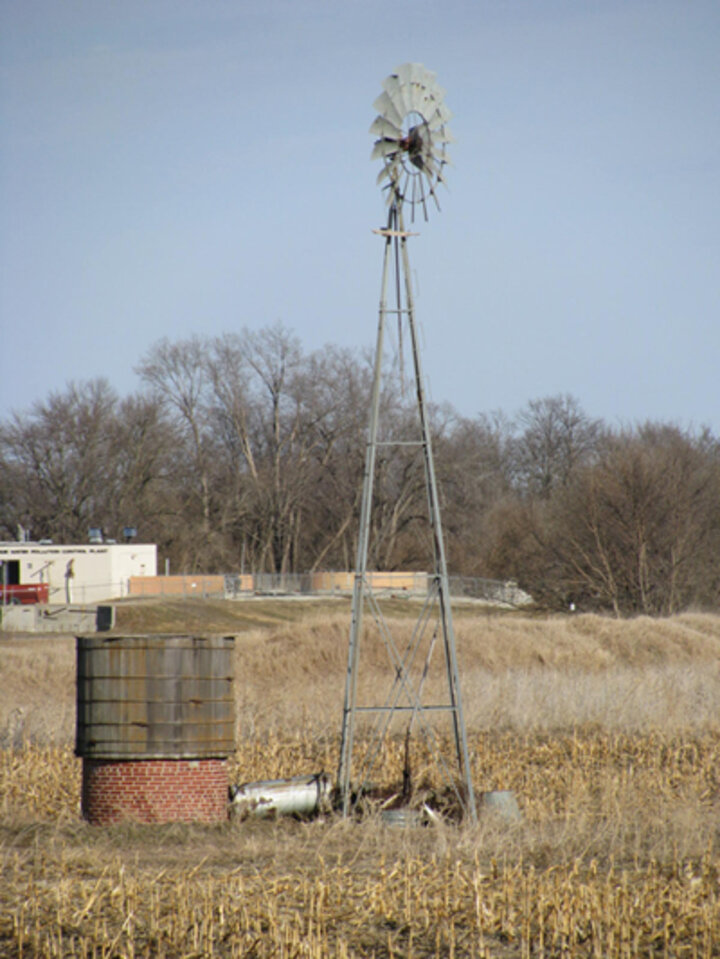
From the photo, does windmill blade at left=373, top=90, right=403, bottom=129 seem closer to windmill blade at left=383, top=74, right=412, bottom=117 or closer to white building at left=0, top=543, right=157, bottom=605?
windmill blade at left=383, top=74, right=412, bottom=117

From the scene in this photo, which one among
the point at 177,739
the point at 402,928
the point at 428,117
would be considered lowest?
the point at 402,928

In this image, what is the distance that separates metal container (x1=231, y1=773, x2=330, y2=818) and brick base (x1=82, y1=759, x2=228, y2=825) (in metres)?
0.65

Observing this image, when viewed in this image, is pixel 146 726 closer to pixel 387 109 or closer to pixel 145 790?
pixel 145 790

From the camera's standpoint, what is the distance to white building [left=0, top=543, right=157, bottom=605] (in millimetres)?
59250

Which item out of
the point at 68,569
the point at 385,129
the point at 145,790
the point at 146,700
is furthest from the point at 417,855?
the point at 68,569

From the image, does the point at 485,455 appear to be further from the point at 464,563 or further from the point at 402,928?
the point at 402,928

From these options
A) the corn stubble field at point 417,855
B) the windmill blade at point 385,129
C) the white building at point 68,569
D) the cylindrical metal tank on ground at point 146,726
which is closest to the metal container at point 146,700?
the cylindrical metal tank on ground at point 146,726

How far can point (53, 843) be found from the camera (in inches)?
520

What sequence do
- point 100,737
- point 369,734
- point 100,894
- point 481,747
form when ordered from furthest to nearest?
point 369,734 < point 481,747 < point 100,737 < point 100,894

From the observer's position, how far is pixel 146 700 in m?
14.5

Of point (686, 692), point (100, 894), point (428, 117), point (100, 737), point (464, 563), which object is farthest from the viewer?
point (464, 563)

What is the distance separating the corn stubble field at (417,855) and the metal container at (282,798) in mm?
259

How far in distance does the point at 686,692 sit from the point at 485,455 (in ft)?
211

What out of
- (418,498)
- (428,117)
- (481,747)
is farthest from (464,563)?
(428,117)
